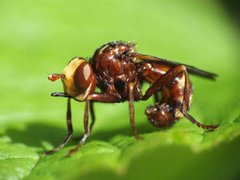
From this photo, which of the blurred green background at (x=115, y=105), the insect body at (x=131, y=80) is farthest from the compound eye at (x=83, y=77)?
the blurred green background at (x=115, y=105)

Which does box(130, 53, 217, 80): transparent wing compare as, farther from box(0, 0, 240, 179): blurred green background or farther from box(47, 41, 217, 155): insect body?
box(0, 0, 240, 179): blurred green background

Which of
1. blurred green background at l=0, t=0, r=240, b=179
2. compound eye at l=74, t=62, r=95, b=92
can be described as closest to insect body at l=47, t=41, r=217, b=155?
compound eye at l=74, t=62, r=95, b=92

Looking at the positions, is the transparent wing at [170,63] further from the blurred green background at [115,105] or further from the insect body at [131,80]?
the blurred green background at [115,105]

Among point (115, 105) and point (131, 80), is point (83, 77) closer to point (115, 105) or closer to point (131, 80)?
point (131, 80)

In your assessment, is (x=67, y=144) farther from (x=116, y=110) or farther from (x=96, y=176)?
(x=96, y=176)

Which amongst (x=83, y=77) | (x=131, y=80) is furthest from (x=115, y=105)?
(x=83, y=77)
